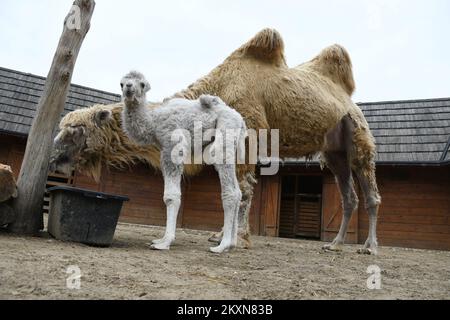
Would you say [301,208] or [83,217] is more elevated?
[301,208]

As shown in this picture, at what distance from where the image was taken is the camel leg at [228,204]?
11.6ft

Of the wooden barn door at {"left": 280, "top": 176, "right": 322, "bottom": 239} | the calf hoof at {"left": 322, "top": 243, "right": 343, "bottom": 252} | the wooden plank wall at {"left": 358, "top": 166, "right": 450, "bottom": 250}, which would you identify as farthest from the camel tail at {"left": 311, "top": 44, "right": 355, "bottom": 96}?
the wooden barn door at {"left": 280, "top": 176, "right": 322, "bottom": 239}

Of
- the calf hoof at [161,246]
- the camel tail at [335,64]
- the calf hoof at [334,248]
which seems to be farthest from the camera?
the camel tail at [335,64]

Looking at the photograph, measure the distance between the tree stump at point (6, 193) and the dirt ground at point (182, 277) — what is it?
73 cm

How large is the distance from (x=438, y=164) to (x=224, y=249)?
7.96 m

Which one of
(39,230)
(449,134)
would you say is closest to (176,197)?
(39,230)

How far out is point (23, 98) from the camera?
12.3 meters

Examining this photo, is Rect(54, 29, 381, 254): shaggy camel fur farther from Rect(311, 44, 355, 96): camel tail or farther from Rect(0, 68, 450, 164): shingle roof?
Rect(0, 68, 450, 164): shingle roof

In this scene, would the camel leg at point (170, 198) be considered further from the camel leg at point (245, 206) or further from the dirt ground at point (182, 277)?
the camel leg at point (245, 206)

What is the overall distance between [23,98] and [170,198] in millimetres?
10944

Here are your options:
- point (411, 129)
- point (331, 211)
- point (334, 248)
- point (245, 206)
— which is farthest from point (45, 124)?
point (411, 129)

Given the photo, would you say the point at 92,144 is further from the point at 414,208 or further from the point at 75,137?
the point at 414,208

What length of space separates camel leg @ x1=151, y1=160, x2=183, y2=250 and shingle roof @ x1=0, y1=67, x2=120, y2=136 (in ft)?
28.6

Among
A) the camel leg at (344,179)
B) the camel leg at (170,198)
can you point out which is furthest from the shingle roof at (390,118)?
the camel leg at (170,198)
